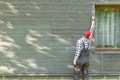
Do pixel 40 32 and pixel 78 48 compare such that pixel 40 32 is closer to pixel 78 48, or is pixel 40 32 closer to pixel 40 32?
pixel 40 32

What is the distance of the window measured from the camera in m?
13.4

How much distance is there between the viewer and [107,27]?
13391mm

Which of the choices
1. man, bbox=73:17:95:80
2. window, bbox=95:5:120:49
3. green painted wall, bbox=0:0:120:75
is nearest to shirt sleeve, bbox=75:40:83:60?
man, bbox=73:17:95:80

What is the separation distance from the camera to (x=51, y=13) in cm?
1299

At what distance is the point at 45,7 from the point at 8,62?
1991 mm

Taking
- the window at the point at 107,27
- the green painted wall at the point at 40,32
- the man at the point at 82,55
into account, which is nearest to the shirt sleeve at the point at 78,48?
the man at the point at 82,55

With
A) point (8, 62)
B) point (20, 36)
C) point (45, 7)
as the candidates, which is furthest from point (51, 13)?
point (8, 62)

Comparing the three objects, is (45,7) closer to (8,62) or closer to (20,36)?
(20,36)

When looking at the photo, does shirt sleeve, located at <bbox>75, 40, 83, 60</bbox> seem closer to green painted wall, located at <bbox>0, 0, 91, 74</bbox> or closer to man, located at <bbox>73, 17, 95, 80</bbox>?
man, located at <bbox>73, 17, 95, 80</bbox>

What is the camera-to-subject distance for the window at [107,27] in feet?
43.9

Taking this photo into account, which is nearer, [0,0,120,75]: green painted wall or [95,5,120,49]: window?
[0,0,120,75]: green painted wall

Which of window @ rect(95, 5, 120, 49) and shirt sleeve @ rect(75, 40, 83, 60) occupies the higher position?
window @ rect(95, 5, 120, 49)

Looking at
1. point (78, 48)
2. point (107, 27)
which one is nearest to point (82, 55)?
point (78, 48)

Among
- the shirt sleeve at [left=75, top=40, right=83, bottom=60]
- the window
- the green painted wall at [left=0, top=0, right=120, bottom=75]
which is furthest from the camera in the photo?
the window
